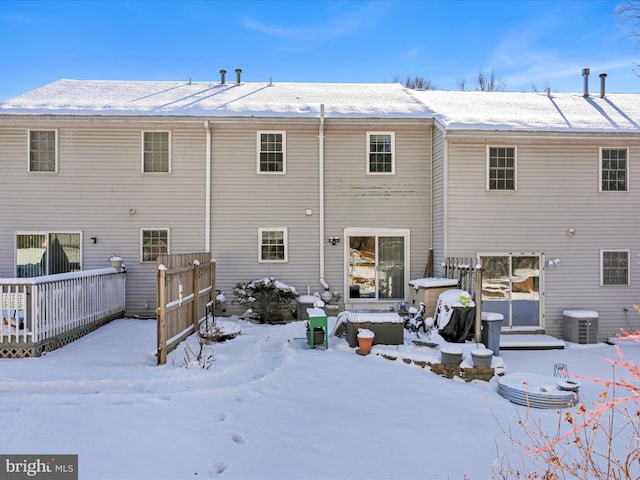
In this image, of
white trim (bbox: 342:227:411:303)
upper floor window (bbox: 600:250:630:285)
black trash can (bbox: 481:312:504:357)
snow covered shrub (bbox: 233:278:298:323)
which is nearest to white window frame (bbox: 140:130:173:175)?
snow covered shrub (bbox: 233:278:298:323)

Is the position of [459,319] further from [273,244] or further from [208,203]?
[208,203]

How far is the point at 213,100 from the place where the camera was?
38.6ft

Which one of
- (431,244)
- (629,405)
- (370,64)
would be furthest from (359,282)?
(370,64)

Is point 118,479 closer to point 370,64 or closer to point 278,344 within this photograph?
point 278,344

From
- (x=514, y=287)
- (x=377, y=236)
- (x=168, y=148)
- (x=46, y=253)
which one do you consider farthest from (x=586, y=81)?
(x=46, y=253)

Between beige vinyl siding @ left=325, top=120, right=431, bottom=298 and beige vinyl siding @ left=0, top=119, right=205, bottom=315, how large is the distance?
3501 mm

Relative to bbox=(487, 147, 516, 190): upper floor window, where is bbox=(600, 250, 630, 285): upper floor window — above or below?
below

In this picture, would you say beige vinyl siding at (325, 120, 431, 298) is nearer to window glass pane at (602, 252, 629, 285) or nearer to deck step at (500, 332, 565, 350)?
deck step at (500, 332, 565, 350)

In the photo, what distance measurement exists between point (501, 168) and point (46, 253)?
39.5 feet

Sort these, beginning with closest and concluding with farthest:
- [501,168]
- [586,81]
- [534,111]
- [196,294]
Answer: [196,294]
[501,168]
[534,111]
[586,81]

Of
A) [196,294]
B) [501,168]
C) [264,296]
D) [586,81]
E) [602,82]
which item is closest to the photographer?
[196,294]

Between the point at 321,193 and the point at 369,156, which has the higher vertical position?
the point at 369,156

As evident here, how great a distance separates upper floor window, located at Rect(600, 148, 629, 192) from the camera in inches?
426

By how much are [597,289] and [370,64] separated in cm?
1556
